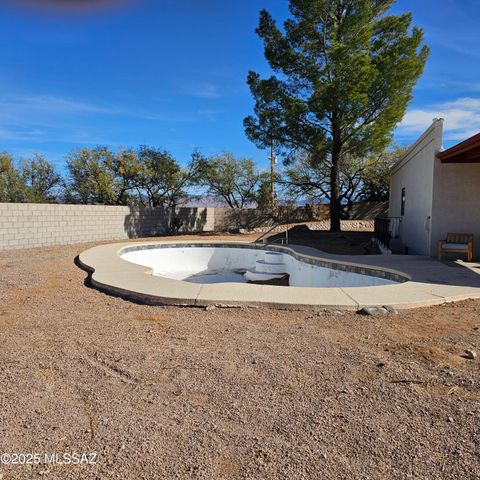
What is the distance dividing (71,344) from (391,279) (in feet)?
20.9

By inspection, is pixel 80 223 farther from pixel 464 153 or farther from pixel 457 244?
pixel 464 153

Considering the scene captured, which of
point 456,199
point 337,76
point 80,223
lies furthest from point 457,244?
point 80,223

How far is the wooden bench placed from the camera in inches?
366

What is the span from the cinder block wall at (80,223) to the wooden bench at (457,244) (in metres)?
13.4

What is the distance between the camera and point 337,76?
16.3 meters

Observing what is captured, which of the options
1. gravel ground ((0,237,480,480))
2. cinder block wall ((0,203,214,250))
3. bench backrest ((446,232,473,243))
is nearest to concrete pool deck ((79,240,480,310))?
gravel ground ((0,237,480,480))

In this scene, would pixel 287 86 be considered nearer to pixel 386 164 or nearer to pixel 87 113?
pixel 386 164

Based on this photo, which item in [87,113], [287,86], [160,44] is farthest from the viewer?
[87,113]

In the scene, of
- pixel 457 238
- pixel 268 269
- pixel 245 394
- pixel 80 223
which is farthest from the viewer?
pixel 80 223

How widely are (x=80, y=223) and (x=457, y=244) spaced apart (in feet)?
45.4

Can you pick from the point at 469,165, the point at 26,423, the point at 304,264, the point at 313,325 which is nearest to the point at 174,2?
the point at 304,264

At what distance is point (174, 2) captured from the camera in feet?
35.0

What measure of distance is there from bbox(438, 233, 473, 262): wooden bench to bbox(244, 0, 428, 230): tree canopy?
8.15 m

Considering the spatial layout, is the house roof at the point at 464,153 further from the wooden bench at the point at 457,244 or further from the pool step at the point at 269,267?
the pool step at the point at 269,267
